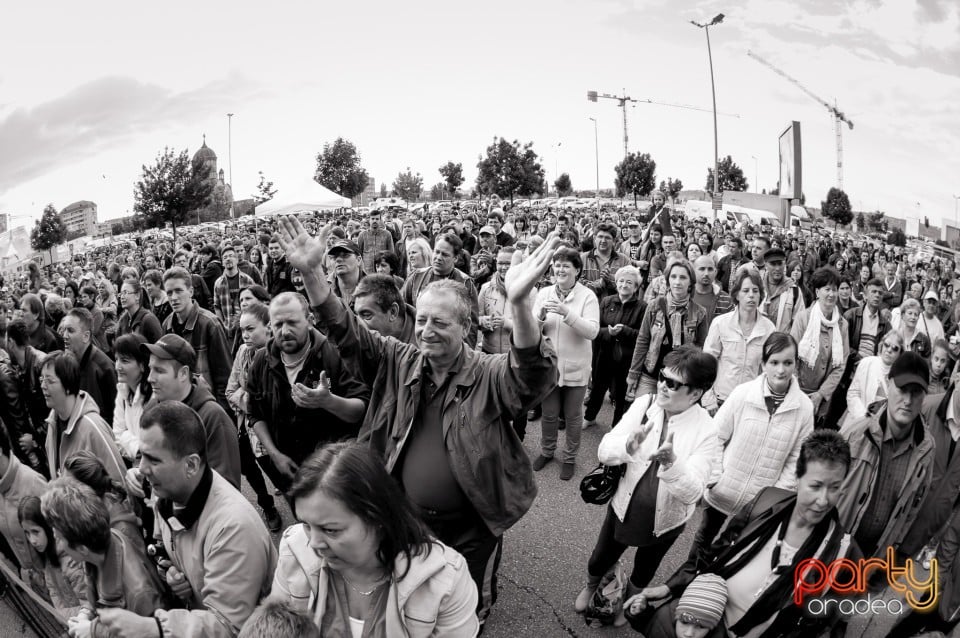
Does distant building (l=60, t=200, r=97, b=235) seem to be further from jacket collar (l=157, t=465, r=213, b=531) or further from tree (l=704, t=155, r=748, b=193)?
jacket collar (l=157, t=465, r=213, b=531)

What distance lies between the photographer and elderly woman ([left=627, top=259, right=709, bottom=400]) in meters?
5.36

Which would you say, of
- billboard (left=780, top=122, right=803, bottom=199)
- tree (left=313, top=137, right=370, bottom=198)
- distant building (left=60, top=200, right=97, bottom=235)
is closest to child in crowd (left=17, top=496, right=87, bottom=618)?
billboard (left=780, top=122, right=803, bottom=199)

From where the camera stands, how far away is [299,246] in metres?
2.74

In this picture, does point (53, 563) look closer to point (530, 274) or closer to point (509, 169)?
point (530, 274)

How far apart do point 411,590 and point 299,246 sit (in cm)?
161

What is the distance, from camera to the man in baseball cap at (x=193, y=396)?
3201 millimetres

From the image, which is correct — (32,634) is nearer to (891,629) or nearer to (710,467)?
(710,467)

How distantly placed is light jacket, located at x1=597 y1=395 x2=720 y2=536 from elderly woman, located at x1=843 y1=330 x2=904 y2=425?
6.00ft

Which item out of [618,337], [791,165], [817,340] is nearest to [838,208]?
[791,165]

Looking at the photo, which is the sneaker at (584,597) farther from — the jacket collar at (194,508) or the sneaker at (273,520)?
the sneaker at (273,520)

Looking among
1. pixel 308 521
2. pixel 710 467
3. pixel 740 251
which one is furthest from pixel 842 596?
pixel 740 251

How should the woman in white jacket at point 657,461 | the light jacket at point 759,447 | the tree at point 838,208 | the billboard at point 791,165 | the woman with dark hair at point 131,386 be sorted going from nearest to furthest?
the woman in white jacket at point 657,461
the light jacket at point 759,447
the woman with dark hair at point 131,386
the billboard at point 791,165
the tree at point 838,208

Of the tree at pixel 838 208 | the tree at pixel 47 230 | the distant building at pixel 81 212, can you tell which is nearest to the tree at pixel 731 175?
the tree at pixel 838 208

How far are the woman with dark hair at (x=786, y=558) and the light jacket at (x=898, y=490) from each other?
1.87 ft
